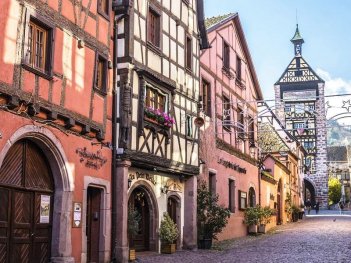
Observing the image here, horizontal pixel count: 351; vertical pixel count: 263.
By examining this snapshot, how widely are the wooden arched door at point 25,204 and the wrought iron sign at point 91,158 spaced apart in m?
1.02

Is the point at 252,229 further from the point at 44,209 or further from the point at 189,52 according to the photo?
the point at 44,209

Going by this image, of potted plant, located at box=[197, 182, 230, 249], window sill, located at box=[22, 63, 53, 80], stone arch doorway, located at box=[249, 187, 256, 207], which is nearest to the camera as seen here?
window sill, located at box=[22, 63, 53, 80]

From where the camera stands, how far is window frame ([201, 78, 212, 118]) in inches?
887

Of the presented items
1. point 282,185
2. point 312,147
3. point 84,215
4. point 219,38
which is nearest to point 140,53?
point 84,215

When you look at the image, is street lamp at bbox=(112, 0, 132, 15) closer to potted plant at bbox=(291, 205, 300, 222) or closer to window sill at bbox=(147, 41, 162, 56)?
window sill at bbox=(147, 41, 162, 56)

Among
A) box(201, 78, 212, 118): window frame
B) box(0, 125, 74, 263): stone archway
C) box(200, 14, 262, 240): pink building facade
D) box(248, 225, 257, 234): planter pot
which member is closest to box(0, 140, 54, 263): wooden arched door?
box(0, 125, 74, 263): stone archway

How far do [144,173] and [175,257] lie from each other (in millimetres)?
2604

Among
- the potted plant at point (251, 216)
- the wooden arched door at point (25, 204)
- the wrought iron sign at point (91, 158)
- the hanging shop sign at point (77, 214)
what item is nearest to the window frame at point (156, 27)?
the wrought iron sign at point (91, 158)

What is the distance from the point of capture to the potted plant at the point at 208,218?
1955 centimetres

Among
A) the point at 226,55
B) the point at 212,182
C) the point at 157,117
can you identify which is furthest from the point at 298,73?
the point at 157,117

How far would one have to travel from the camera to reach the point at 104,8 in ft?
49.0

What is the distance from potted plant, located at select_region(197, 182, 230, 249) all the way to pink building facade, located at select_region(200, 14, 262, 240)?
127 centimetres

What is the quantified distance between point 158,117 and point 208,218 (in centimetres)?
508

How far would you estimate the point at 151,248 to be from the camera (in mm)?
17359
